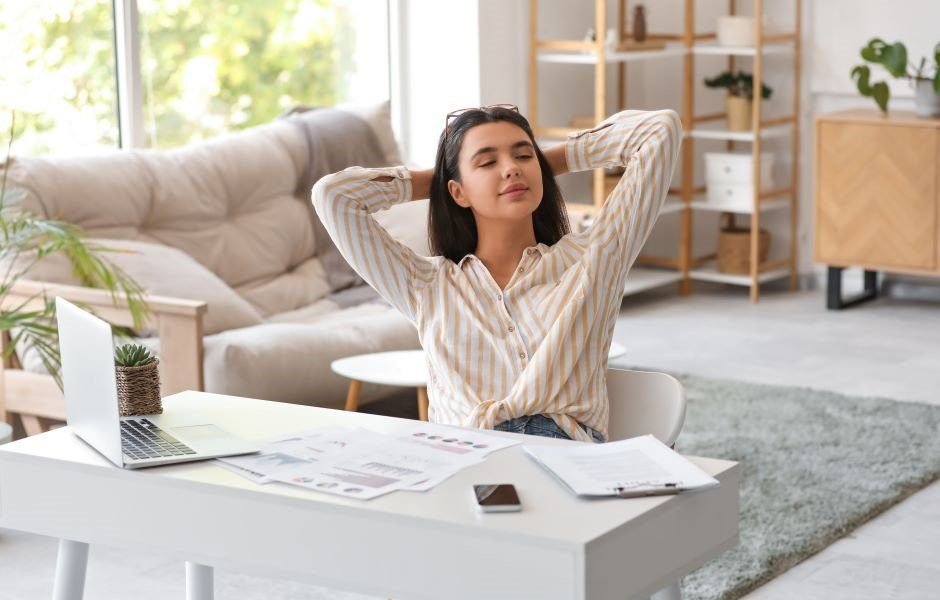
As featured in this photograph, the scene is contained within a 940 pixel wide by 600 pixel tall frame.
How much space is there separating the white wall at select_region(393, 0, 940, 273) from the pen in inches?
169

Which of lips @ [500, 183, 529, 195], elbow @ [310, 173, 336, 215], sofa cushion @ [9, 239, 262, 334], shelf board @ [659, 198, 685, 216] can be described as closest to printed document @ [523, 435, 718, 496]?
lips @ [500, 183, 529, 195]

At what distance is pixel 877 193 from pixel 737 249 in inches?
28.4

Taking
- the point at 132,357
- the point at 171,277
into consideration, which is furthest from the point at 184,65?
the point at 132,357

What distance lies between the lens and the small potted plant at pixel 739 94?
20.0ft

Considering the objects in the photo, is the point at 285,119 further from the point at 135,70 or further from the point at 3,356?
the point at 3,356

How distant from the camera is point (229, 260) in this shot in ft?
14.6

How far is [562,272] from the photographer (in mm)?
2357

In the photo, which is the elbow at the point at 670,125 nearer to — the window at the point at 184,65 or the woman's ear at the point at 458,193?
the woman's ear at the point at 458,193

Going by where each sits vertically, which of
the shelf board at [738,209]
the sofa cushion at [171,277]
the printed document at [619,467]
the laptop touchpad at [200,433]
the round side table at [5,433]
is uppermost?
the printed document at [619,467]

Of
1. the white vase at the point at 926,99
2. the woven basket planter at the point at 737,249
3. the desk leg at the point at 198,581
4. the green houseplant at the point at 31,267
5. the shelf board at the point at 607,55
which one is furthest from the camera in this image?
the woven basket planter at the point at 737,249

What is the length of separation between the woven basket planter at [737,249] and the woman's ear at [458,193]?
13.0 ft

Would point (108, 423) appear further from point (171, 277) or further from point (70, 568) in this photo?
point (171, 277)

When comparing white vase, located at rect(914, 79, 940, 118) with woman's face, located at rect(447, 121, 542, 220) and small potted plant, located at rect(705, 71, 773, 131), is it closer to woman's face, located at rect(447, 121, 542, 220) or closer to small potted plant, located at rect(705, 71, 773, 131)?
small potted plant, located at rect(705, 71, 773, 131)

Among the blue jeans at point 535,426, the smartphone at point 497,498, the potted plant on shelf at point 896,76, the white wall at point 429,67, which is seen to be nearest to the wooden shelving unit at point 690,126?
the white wall at point 429,67
